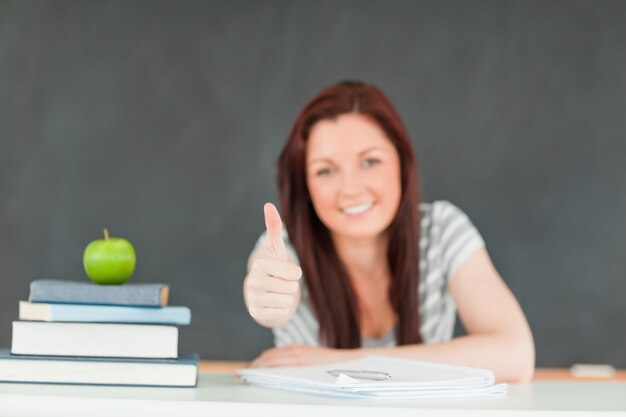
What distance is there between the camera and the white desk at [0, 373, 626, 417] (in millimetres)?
879

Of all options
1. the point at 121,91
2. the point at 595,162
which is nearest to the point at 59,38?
the point at 121,91

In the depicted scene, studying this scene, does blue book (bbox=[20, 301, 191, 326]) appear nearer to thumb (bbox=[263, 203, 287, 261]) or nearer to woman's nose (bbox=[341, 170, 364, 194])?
thumb (bbox=[263, 203, 287, 261])

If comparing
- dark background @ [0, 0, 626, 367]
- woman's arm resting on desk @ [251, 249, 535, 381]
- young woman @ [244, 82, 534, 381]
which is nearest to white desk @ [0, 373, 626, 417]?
woman's arm resting on desk @ [251, 249, 535, 381]

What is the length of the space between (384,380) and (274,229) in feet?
0.83

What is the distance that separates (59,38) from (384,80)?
135cm

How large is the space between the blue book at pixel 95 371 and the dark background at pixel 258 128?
213cm

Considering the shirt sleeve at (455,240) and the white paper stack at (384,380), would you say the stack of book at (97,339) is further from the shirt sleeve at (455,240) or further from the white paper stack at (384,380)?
the shirt sleeve at (455,240)

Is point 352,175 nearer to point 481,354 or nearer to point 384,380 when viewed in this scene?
point 481,354

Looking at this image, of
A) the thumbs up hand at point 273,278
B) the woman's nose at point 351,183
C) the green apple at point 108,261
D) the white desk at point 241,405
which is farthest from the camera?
the woman's nose at point 351,183

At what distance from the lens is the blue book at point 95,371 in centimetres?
106

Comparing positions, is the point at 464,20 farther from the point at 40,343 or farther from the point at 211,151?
the point at 40,343

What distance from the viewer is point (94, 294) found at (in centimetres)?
111

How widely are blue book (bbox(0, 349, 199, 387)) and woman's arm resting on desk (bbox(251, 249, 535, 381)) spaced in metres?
0.44

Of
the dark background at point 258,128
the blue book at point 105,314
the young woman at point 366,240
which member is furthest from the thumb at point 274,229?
the dark background at point 258,128
